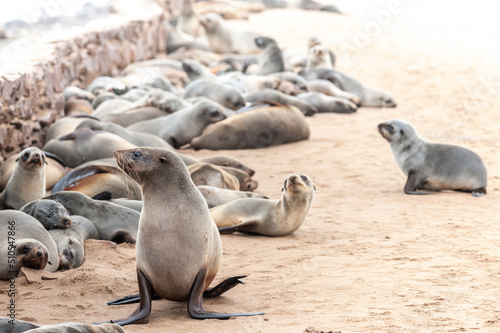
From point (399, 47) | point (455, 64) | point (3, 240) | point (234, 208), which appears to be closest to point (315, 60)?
point (455, 64)

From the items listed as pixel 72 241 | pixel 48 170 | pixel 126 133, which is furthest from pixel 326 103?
pixel 72 241

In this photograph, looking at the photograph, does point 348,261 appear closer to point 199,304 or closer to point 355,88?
point 199,304

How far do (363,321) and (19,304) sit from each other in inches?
71.8

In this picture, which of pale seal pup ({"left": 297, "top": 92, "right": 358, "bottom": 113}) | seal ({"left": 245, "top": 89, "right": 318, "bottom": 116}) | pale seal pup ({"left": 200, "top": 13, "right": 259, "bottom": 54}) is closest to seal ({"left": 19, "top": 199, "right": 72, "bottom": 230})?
seal ({"left": 245, "top": 89, "right": 318, "bottom": 116})

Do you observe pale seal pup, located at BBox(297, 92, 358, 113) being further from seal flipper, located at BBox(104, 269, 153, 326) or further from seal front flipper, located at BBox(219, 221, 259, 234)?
seal flipper, located at BBox(104, 269, 153, 326)

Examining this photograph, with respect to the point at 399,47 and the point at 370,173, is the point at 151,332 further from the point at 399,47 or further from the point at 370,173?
the point at 399,47

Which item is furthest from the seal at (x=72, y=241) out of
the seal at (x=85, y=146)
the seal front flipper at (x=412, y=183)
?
the seal front flipper at (x=412, y=183)

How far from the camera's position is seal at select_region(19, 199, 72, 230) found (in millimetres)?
5059

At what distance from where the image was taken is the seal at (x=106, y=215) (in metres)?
5.52

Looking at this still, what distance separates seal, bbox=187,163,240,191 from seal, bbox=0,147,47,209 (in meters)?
1.34

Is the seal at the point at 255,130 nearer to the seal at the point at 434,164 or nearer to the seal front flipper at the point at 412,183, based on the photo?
the seal at the point at 434,164

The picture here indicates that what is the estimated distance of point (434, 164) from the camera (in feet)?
24.7

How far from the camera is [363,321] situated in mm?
3609

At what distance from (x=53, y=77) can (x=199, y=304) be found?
6.47 metres
